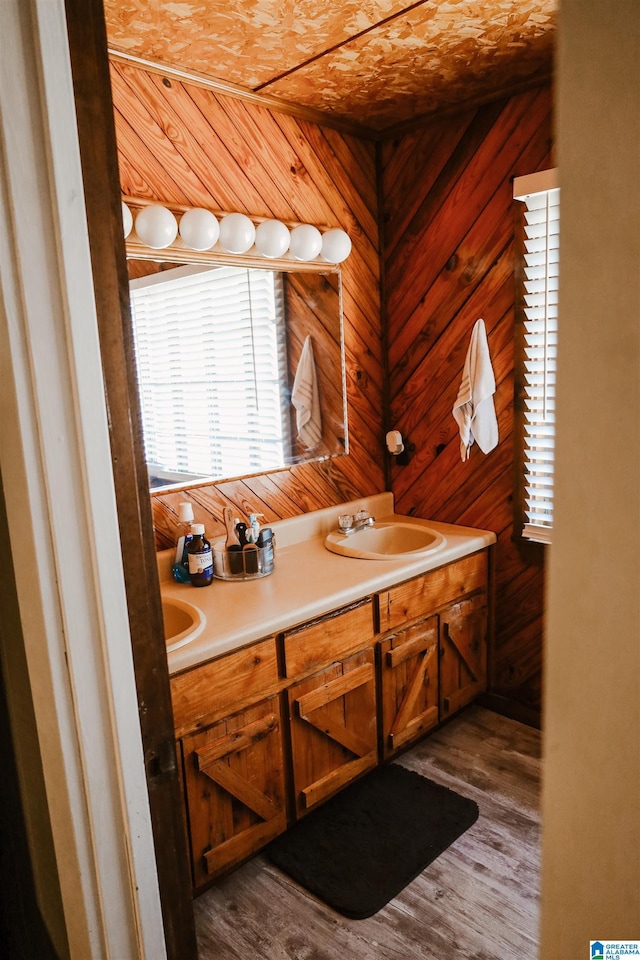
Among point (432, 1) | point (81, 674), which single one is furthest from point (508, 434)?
point (81, 674)

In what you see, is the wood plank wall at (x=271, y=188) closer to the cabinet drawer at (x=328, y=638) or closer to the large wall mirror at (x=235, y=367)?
the large wall mirror at (x=235, y=367)

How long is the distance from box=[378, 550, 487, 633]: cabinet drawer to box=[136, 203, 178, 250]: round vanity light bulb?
143 cm

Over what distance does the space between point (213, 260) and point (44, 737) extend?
1.82 m

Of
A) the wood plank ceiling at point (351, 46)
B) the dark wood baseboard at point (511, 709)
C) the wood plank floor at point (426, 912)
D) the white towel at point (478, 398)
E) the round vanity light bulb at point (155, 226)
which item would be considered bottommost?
the wood plank floor at point (426, 912)

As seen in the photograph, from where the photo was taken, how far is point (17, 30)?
81 centimetres

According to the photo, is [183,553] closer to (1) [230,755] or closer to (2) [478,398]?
(1) [230,755]

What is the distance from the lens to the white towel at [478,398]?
2645 millimetres

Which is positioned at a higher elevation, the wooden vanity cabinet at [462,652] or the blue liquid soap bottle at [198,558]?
the blue liquid soap bottle at [198,558]

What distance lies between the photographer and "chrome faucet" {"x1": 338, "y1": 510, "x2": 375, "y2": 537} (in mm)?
2773

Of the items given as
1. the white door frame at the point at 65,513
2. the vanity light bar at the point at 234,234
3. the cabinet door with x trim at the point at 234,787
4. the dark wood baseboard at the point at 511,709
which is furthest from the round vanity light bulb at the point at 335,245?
the dark wood baseboard at the point at 511,709

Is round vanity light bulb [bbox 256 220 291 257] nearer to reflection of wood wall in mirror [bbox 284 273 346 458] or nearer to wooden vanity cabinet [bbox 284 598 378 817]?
reflection of wood wall in mirror [bbox 284 273 346 458]

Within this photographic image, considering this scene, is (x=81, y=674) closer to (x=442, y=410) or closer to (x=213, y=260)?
(x=213, y=260)

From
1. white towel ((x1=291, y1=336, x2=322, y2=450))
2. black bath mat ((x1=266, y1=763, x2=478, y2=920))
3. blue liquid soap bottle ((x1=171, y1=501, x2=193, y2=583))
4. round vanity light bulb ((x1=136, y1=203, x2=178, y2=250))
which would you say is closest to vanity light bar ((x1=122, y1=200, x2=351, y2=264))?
round vanity light bulb ((x1=136, y1=203, x2=178, y2=250))

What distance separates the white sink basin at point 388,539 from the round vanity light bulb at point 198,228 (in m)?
1.24
